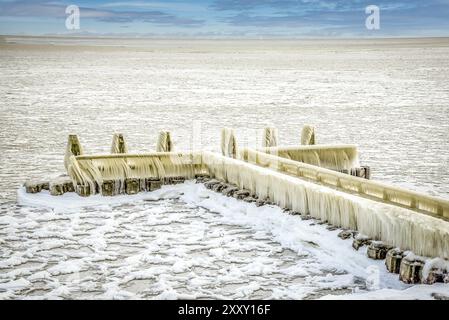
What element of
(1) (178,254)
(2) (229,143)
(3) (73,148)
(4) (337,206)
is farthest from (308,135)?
(1) (178,254)

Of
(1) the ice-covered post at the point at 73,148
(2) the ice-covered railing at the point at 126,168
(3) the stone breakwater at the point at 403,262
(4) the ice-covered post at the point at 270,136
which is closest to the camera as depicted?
(3) the stone breakwater at the point at 403,262

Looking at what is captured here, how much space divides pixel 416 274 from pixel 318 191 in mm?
1951

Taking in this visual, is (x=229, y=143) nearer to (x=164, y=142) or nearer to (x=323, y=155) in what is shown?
(x=164, y=142)

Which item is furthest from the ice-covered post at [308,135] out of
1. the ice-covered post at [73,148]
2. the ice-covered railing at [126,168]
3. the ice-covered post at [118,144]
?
the ice-covered post at [73,148]

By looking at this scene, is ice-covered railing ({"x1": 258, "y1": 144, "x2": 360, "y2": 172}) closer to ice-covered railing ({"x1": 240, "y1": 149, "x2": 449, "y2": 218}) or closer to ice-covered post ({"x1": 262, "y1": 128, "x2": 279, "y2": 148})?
ice-covered railing ({"x1": 240, "y1": 149, "x2": 449, "y2": 218})

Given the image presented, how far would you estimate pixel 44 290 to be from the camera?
618 cm

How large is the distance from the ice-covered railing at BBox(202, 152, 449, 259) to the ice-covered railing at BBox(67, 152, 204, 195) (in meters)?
0.32

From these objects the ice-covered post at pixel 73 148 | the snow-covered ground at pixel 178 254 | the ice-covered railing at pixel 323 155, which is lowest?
the snow-covered ground at pixel 178 254

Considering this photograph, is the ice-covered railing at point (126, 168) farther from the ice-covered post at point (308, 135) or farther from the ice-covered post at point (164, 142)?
the ice-covered post at point (308, 135)

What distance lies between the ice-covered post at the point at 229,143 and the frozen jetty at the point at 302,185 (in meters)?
0.01

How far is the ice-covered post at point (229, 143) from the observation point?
404 inches

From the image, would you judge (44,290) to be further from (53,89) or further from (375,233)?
(53,89)

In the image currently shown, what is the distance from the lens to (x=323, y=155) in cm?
1047

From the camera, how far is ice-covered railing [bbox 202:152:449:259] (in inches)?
240
